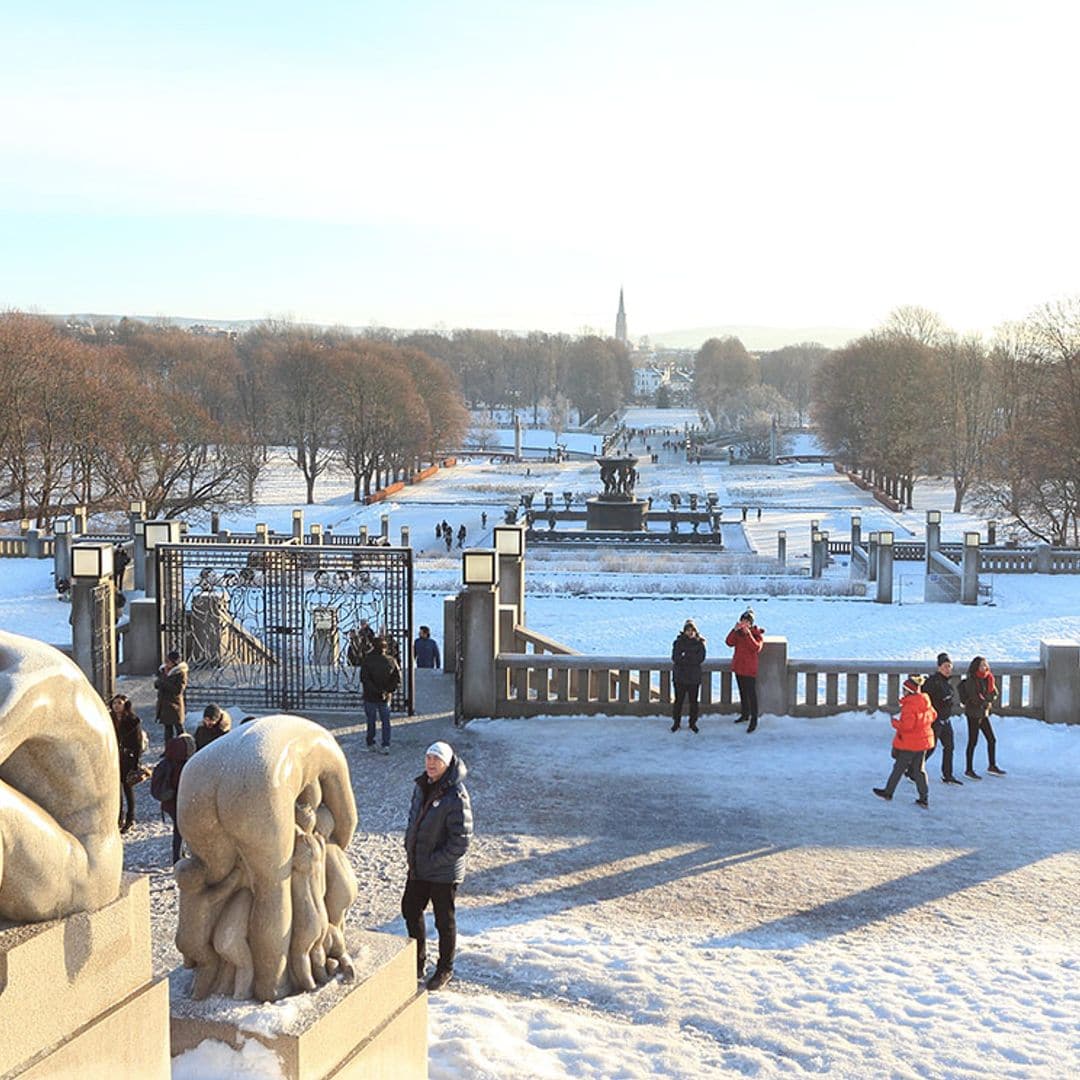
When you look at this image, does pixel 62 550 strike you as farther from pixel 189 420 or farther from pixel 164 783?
pixel 164 783

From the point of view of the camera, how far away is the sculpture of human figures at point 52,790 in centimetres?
412

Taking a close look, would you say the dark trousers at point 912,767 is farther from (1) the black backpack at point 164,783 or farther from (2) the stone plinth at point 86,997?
(2) the stone plinth at point 86,997

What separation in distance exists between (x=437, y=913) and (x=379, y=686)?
241 inches

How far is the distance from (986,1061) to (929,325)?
95.1 m

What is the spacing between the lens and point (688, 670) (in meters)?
14.7

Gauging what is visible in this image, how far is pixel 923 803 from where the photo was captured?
12352 millimetres

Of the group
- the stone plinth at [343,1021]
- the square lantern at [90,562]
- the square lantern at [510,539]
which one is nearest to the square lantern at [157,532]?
the square lantern at [90,562]

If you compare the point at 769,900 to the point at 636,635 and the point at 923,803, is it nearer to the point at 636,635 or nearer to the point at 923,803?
the point at 923,803

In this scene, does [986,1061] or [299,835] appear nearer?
[299,835]

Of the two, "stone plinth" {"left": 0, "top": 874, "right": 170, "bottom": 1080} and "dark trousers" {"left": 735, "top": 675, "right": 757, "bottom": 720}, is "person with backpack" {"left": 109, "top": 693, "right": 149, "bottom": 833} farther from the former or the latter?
"stone plinth" {"left": 0, "top": 874, "right": 170, "bottom": 1080}

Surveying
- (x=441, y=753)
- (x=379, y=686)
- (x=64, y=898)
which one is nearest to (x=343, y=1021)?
(x=64, y=898)

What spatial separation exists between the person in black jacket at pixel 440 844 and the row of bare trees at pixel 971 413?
128 feet


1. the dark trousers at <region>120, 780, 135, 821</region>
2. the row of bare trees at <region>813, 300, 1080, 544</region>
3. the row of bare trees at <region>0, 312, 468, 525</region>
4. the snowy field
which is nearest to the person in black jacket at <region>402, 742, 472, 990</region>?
the snowy field

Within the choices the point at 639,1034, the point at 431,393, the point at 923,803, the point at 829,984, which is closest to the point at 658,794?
the point at 923,803
